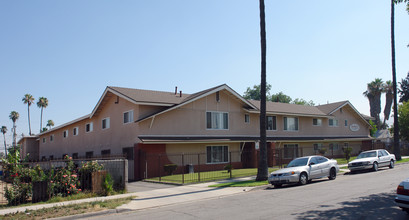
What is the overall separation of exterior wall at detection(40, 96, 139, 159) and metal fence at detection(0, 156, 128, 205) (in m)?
9.05

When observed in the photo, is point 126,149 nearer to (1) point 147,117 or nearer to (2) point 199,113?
(1) point 147,117

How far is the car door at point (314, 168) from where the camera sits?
17978mm

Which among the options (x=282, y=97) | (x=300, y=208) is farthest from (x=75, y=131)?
(x=282, y=97)

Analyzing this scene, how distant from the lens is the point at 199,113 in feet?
92.9

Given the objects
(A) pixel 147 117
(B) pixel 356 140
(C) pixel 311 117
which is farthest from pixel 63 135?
(B) pixel 356 140

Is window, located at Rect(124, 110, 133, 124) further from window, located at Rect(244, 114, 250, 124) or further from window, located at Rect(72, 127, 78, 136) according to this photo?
window, located at Rect(72, 127, 78, 136)

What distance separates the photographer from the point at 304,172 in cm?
1748

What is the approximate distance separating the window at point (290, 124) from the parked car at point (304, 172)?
52.3 feet

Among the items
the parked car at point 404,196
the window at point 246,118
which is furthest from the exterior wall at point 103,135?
the parked car at point 404,196

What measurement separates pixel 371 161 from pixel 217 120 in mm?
12171

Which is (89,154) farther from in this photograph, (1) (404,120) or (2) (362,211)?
(1) (404,120)

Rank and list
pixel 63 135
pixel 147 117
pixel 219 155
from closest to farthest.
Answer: pixel 147 117 → pixel 219 155 → pixel 63 135

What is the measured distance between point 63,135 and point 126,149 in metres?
17.9

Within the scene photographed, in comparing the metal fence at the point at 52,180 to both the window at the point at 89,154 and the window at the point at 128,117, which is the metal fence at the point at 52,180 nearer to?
the window at the point at 128,117
